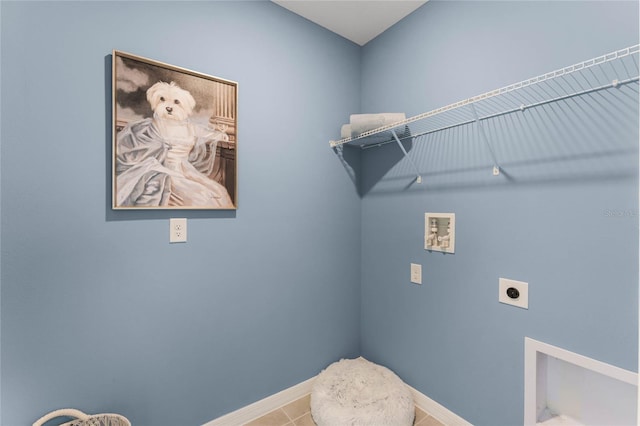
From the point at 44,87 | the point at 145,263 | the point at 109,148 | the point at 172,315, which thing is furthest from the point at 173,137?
the point at 172,315

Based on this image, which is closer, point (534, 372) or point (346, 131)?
point (534, 372)

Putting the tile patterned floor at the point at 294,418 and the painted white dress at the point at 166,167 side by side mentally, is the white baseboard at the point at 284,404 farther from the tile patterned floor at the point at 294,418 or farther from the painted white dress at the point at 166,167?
the painted white dress at the point at 166,167

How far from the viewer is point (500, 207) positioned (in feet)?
4.15

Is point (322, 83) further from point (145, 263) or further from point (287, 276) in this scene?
point (145, 263)

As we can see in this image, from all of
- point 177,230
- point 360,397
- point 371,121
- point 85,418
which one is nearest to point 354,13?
point 371,121

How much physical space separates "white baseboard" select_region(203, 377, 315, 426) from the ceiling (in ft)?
7.48

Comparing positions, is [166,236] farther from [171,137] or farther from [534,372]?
[534,372]

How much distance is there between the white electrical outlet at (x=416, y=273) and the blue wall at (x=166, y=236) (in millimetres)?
445

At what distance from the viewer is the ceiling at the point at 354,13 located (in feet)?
5.18

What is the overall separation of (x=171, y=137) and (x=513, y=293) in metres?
1.70

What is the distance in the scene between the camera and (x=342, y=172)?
190 cm

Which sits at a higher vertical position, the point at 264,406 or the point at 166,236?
the point at 166,236

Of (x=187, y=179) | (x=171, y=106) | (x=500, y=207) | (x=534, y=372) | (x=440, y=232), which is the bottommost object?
(x=534, y=372)

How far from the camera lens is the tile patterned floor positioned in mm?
1518
